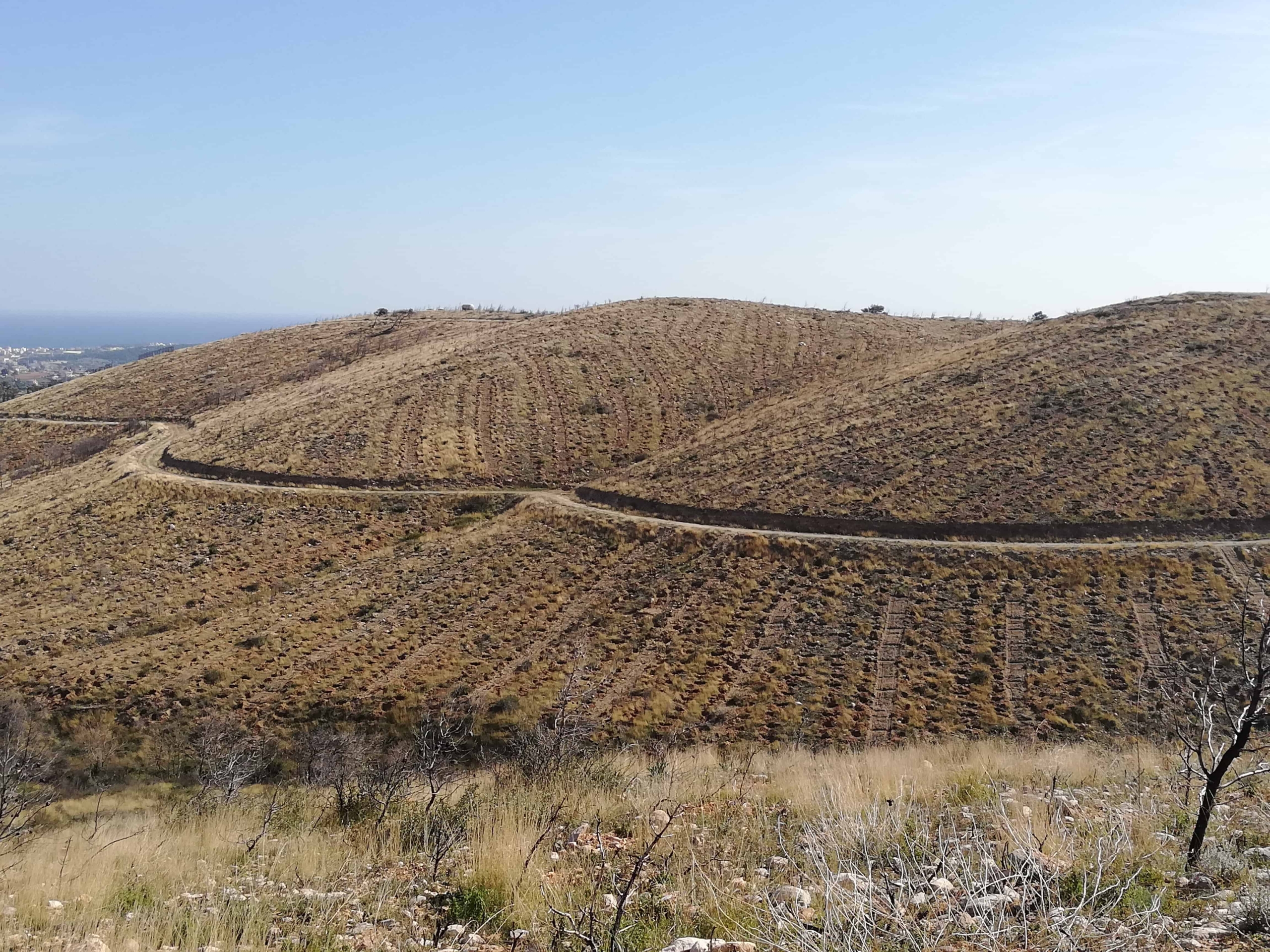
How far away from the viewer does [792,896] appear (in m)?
5.12

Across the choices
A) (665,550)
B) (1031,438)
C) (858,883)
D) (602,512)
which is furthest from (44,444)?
(858,883)

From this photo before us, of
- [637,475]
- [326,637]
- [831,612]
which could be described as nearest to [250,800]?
[326,637]

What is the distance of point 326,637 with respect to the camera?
29000 mm

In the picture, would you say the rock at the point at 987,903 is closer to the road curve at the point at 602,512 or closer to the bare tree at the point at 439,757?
the bare tree at the point at 439,757

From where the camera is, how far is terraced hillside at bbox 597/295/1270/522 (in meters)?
32.6

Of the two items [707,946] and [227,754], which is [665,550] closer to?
[227,754]

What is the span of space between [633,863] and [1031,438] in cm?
3734

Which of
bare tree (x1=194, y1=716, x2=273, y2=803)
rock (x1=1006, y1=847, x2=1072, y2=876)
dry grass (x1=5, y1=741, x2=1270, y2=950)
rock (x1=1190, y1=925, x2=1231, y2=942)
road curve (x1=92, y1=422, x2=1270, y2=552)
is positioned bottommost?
bare tree (x1=194, y1=716, x2=273, y2=803)

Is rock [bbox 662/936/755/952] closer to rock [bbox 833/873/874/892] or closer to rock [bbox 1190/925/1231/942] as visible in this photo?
rock [bbox 833/873/874/892]

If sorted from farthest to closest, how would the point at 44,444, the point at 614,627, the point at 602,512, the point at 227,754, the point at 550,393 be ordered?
the point at 44,444
the point at 550,393
the point at 602,512
the point at 614,627
the point at 227,754

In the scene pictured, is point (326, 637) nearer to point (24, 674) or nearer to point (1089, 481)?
point (24, 674)

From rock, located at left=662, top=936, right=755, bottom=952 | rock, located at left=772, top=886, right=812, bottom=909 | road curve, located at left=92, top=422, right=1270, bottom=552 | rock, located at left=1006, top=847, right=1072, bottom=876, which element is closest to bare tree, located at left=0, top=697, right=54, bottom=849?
rock, located at left=662, top=936, right=755, bottom=952

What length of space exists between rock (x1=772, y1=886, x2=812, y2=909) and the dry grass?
0.04m

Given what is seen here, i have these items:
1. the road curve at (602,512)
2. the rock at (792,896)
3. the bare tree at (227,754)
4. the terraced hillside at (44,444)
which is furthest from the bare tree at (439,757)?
the terraced hillside at (44,444)
